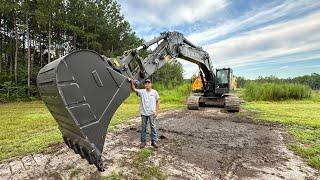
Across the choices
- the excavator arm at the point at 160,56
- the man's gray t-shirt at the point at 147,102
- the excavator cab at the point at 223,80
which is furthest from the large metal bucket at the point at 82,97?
the excavator cab at the point at 223,80

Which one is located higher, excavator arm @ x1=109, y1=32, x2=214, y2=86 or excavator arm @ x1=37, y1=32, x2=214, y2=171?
excavator arm @ x1=109, y1=32, x2=214, y2=86

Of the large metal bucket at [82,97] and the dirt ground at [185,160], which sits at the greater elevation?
the large metal bucket at [82,97]

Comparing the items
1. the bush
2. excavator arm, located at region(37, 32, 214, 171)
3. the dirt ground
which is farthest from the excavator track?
the bush

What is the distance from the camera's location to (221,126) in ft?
32.8

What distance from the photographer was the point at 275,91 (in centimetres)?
2481

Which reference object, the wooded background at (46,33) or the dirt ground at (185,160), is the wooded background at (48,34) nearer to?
the wooded background at (46,33)

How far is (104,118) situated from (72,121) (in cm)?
56

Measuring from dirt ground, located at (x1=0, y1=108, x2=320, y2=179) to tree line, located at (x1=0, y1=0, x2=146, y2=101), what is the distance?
A: 2153 cm

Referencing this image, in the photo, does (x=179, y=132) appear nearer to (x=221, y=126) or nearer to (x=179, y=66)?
(x=221, y=126)

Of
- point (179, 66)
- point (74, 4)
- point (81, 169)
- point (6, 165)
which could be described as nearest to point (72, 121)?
point (81, 169)

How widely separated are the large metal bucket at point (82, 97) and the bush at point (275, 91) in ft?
72.0

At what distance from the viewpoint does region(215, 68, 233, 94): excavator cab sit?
1470 cm

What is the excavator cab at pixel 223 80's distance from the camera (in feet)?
48.2

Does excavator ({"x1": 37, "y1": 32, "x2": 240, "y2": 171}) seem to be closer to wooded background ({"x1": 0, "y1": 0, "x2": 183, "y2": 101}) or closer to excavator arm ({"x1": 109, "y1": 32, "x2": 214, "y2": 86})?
excavator arm ({"x1": 109, "y1": 32, "x2": 214, "y2": 86})
